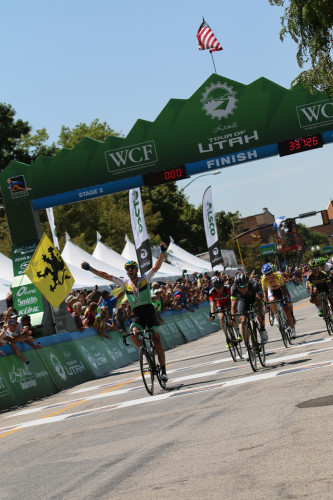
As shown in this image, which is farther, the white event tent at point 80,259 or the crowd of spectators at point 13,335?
the white event tent at point 80,259

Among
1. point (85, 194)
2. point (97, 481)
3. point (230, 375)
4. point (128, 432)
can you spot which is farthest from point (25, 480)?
point (85, 194)

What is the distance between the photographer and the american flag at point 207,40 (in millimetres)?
26647

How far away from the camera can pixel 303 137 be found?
2203 cm

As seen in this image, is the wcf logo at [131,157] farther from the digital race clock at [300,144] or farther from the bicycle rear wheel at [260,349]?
the bicycle rear wheel at [260,349]

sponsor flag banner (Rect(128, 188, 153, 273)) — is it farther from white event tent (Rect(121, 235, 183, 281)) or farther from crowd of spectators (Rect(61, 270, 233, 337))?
white event tent (Rect(121, 235, 183, 281))

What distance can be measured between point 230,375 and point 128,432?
4.32m

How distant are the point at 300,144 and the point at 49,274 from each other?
7.64 m

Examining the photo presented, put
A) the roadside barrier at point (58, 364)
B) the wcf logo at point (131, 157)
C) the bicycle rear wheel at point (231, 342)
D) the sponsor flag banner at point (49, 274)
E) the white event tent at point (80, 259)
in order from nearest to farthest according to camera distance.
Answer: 1. the bicycle rear wheel at point (231, 342)
2. the roadside barrier at point (58, 364)
3. the sponsor flag banner at point (49, 274)
4. the wcf logo at point (131, 157)
5. the white event tent at point (80, 259)

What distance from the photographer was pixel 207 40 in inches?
1054

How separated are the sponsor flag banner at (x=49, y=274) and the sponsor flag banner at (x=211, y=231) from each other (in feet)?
44.5

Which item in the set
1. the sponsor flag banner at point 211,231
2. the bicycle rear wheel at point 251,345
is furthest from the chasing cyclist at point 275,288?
the sponsor flag banner at point 211,231

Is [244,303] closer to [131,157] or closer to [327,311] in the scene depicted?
[327,311]

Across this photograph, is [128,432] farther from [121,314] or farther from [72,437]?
[121,314]

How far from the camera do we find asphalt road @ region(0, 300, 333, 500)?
5.91 m
